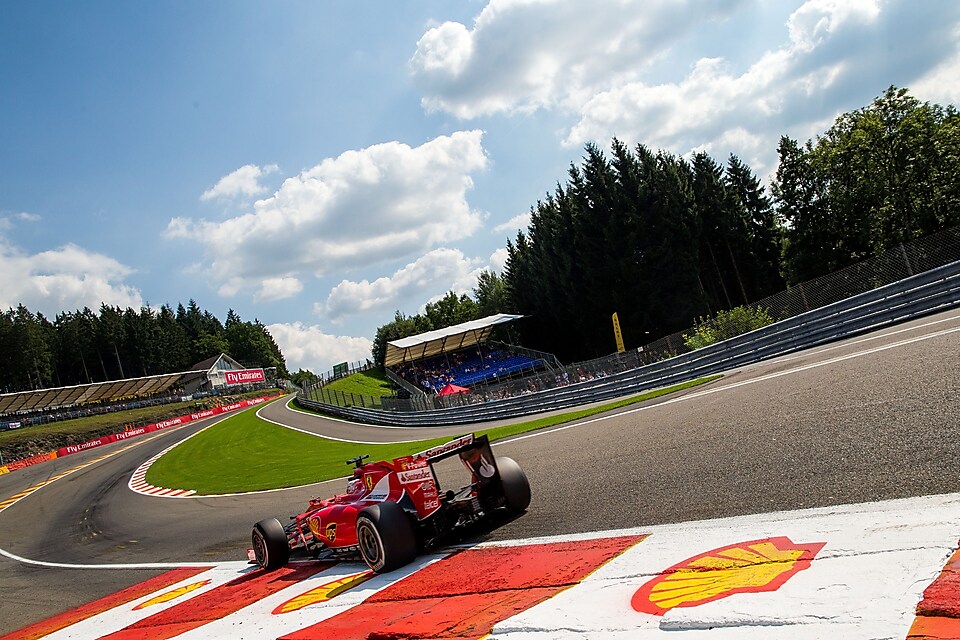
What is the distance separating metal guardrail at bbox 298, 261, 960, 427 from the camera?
54.1ft

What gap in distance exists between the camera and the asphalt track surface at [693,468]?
A: 575 centimetres

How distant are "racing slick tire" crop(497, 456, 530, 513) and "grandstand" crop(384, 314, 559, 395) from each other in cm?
4597

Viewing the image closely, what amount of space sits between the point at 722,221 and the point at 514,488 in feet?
179

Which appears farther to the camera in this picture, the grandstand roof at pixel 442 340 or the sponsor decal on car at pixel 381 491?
the grandstand roof at pixel 442 340

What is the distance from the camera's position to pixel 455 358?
63.6 m

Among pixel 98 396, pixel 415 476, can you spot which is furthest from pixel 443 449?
pixel 98 396

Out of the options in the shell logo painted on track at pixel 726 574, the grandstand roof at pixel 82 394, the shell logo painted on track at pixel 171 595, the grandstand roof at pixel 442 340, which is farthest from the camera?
the grandstand roof at pixel 82 394

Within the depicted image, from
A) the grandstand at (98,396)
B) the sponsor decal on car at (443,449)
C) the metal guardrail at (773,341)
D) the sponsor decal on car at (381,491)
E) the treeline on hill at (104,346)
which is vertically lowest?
the metal guardrail at (773,341)

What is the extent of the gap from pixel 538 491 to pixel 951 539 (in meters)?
Result: 6.09

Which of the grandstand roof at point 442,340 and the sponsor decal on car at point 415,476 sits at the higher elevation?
the grandstand roof at point 442,340

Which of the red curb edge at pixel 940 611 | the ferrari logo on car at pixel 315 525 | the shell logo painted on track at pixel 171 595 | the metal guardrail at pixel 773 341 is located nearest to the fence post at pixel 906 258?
the metal guardrail at pixel 773 341

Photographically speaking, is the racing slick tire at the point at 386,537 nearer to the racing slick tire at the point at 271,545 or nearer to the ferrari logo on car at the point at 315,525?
the ferrari logo on car at the point at 315,525

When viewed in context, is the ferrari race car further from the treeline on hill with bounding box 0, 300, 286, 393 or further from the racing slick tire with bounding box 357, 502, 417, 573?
the treeline on hill with bounding box 0, 300, 286, 393

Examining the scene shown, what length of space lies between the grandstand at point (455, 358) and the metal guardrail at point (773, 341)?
1025 inches
